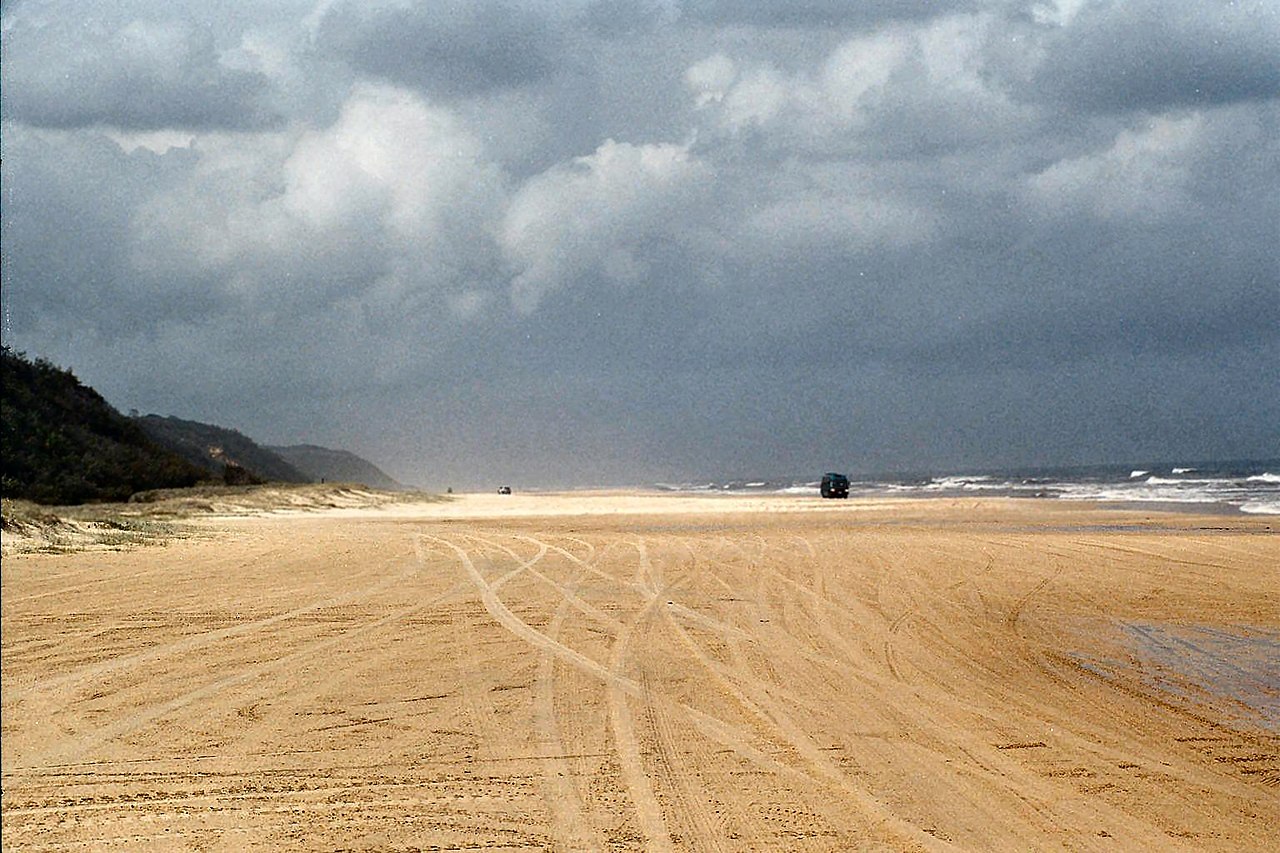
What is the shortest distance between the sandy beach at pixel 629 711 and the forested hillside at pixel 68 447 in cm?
2169

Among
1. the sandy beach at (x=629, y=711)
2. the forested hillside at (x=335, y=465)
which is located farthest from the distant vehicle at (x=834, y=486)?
the forested hillside at (x=335, y=465)

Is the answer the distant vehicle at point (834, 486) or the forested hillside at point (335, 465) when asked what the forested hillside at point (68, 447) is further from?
the forested hillside at point (335, 465)

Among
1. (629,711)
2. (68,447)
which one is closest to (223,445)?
(68,447)

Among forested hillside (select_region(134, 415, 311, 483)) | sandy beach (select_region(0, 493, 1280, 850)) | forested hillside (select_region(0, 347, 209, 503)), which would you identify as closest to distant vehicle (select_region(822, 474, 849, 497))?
forested hillside (select_region(0, 347, 209, 503))

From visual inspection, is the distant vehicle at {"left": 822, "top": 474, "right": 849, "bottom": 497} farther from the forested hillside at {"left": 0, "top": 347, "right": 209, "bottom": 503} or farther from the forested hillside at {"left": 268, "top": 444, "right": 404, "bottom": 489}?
the forested hillside at {"left": 268, "top": 444, "right": 404, "bottom": 489}

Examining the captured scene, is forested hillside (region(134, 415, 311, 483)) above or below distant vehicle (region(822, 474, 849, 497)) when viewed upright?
above

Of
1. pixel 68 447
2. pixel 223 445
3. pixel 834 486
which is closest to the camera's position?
pixel 68 447

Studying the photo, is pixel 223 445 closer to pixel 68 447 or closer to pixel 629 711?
pixel 68 447

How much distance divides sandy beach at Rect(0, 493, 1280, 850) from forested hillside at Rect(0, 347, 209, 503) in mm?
21694

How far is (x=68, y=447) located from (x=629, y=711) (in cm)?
3651

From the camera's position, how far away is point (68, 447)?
37125 millimetres

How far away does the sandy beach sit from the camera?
507 centimetres

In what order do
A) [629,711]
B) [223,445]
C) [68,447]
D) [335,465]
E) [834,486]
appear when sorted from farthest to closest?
[335,465]
[223,445]
[834,486]
[68,447]
[629,711]

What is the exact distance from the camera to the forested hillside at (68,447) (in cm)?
3331
